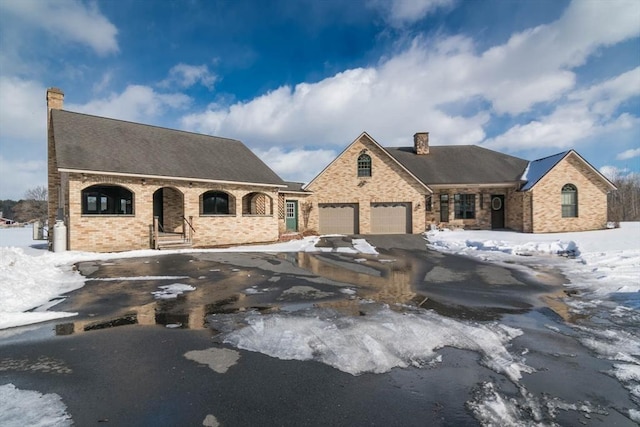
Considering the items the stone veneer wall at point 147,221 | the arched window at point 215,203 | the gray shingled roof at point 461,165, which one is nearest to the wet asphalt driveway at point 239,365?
the stone veneer wall at point 147,221

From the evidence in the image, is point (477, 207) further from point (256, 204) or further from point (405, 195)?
point (256, 204)

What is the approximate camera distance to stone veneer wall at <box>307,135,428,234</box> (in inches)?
1008

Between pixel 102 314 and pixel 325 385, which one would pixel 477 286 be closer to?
pixel 325 385

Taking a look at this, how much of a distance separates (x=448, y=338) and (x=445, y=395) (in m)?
1.75

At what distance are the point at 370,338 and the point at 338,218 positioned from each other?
69.4ft

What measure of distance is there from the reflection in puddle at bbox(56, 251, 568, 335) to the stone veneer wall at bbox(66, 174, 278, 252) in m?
4.01

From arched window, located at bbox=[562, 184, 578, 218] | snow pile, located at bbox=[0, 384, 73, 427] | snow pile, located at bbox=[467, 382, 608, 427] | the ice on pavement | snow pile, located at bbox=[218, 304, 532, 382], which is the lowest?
snow pile, located at bbox=[467, 382, 608, 427]

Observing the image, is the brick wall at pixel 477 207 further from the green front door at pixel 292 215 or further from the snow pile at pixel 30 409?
the snow pile at pixel 30 409

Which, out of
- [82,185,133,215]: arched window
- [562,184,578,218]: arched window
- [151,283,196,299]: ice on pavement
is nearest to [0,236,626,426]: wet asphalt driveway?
[151,283,196,299]: ice on pavement

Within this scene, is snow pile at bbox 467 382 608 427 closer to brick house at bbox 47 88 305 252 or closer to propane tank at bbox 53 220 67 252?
brick house at bbox 47 88 305 252

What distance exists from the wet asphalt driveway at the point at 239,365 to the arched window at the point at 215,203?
1185cm

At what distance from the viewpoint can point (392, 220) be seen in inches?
1021

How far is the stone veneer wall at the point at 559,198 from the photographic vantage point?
74.8 feet

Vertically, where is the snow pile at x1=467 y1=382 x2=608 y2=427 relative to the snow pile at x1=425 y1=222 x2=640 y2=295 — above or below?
below
